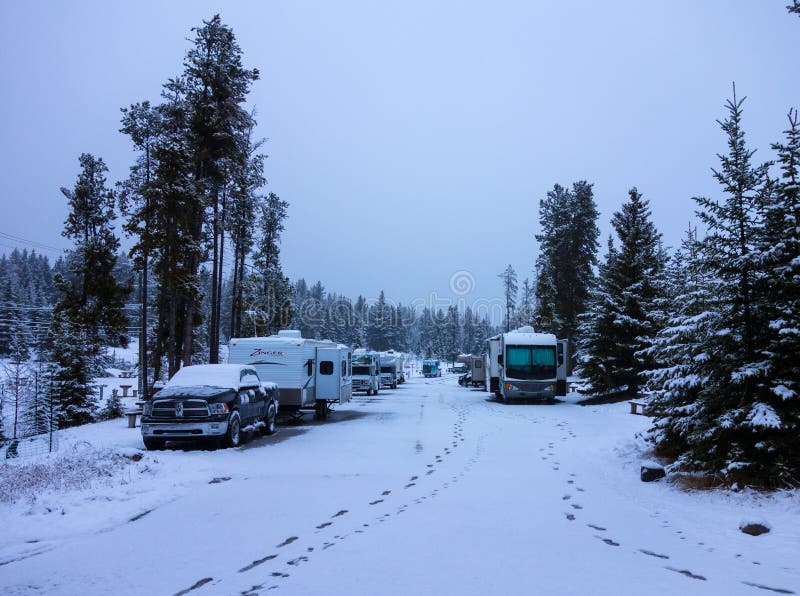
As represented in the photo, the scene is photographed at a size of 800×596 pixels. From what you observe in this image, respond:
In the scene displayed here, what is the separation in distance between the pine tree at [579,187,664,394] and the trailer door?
11.7 m

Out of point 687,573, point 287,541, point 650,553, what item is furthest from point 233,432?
point 687,573

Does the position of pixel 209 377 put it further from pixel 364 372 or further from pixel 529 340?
pixel 364 372

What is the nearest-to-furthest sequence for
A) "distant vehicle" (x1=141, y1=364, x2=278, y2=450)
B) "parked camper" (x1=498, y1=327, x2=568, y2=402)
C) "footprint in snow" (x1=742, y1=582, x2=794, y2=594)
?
"footprint in snow" (x1=742, y1=582, x2=794, y2=594)
"distant vehicle" (x1=141, y1=364, x2=278, y2=450)
"parked camper" (x1=498, y1=327, x2=568, y2=402)

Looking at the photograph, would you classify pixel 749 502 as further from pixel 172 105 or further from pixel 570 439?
pixel 172 105

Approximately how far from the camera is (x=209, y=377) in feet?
47.8

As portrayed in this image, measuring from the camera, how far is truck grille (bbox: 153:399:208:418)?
42.6 ft

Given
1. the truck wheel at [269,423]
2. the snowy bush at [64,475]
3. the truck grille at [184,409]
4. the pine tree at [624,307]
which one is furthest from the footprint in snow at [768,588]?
the pine tree at [624,307]

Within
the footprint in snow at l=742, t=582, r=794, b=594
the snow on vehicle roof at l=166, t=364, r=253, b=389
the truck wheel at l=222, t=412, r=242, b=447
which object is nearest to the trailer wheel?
the snow on vehicle roof at l=166, t=364, r=253, b=389

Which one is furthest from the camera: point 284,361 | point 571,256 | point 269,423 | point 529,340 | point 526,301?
point 526,301

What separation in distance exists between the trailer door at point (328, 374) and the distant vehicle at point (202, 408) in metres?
6.03

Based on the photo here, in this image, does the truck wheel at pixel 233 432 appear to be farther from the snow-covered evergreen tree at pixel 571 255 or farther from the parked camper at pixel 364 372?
the snow-covered evergreen tree at pixel 571 255

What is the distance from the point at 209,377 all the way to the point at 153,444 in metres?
2.02

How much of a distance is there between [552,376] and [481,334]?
10008 centimetres

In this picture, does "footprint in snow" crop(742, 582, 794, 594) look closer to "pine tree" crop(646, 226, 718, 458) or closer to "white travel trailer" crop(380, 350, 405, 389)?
"pine tree" crop(646, 226, 718, 458)
